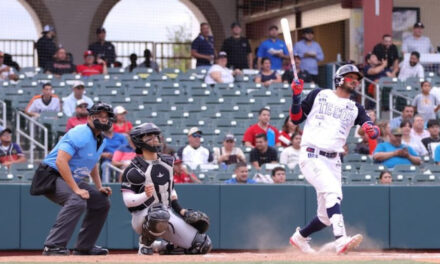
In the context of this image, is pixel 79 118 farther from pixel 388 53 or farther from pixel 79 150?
pixel 388 53

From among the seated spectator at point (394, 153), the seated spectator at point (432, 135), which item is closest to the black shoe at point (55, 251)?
the seated spectator at point (394, 153)

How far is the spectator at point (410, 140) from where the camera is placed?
14906 mm

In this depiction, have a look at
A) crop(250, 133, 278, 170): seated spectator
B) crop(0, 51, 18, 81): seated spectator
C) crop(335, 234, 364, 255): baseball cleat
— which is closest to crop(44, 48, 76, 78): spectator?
crop(0, 51, 18, 81): seated spectator

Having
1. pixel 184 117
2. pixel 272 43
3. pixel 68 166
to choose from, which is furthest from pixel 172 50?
pixel 68 166

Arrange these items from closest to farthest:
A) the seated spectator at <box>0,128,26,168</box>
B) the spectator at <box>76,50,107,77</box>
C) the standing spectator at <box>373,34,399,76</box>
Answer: the seated spectator at <box>0,128,26,168</box>
the spectator at <box>76,50,107,77</box>
the standing spectator at <box>373,34,399,76</box>

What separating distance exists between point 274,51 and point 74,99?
4862mm

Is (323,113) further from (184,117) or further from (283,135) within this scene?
(184,117)

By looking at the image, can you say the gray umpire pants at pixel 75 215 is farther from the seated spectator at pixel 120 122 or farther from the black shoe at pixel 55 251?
the seated spectator at pixel 120 122

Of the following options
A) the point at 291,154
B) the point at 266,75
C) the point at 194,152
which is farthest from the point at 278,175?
the point at 266,75

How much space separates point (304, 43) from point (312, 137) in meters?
10.3

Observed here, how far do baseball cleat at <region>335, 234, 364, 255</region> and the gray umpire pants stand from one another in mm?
2271

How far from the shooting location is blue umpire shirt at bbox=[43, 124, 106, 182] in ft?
30.6

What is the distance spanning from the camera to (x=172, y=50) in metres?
28.4

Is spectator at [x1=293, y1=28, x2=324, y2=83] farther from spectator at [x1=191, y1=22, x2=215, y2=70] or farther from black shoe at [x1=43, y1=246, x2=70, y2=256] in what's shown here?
black shoe at [x1=43, y1=246, x2=70, y2=256]
